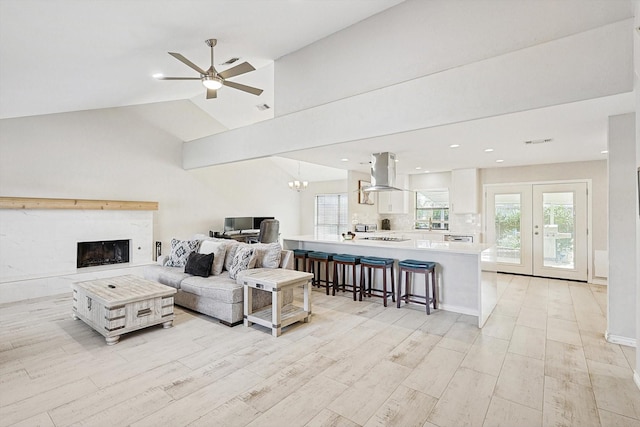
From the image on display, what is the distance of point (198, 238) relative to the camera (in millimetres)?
5402

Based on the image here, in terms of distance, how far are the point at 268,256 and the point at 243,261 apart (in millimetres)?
354

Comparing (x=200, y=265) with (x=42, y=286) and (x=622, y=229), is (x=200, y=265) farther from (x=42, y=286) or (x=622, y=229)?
(x=622, y=229)

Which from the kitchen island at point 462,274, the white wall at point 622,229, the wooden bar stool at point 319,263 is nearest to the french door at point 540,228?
the kitchen island at point 462,274

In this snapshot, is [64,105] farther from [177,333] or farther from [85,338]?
[177,333]

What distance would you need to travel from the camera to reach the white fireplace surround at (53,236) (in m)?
4.77

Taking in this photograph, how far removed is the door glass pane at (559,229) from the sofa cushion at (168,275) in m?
6.73

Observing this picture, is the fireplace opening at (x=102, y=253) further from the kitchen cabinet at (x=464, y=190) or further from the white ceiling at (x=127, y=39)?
the kitchen cabinet at (x=464, y=190)

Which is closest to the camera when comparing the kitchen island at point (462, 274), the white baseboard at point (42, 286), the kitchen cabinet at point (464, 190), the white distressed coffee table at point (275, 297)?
the white distressed coffee table at point (275, 297)

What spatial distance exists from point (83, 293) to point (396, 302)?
4.07 meters

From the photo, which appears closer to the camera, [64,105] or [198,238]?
[64,105]

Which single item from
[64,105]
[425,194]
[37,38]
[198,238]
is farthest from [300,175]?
[37,38]

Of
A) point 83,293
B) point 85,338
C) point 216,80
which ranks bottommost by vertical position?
point 85,338

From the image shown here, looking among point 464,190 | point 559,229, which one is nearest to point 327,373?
point 464,190

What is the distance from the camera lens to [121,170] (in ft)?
20.1
